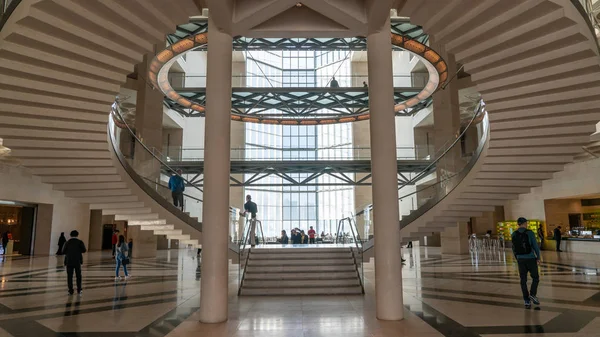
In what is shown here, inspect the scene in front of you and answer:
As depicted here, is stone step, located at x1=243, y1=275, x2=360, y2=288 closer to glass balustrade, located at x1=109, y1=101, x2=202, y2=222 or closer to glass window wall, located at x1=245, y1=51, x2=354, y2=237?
glass balustrade, located at x1=109, y1=101, x2=202, y2=222

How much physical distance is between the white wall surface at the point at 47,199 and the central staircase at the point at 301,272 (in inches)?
622

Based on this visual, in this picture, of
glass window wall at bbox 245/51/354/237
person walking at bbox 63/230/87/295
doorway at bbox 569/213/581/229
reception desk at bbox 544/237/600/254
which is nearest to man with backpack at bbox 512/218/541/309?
person walking at bbox 63/230/87/295

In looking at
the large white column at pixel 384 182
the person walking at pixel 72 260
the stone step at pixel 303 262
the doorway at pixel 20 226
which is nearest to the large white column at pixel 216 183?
the large white column at pixel 384 182

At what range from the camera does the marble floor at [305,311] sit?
5.26 meters

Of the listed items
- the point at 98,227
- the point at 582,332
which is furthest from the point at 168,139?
the point at 582,332

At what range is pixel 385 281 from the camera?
238 inches

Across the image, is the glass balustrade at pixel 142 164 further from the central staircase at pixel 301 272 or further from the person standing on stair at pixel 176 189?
the central staircase at pixel 301 272

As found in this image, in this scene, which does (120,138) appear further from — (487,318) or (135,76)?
(135,76)

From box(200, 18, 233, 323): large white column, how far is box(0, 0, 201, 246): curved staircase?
3.83 feet

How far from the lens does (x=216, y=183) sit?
622 centimetres

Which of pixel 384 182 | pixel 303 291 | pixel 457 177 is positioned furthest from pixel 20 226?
pixel 384 182

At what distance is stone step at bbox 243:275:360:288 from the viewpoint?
866 centimetres

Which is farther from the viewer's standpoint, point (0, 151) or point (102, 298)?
point (0, 151)

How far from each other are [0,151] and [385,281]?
58.4ft
